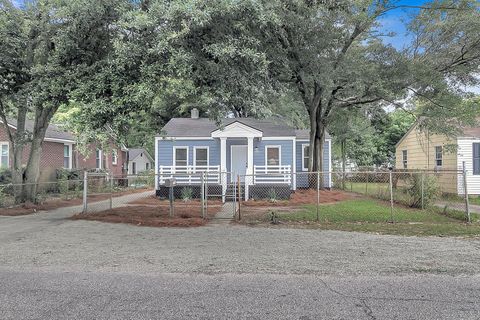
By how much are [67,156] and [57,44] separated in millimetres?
15583

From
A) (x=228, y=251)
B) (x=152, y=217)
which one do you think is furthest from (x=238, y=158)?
(x=228, y=251)

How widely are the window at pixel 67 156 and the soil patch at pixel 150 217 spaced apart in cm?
1286

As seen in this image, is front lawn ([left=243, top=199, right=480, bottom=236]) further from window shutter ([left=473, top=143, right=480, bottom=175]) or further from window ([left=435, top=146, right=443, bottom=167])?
window ([left=435, top=146, right=443, bottom=167])

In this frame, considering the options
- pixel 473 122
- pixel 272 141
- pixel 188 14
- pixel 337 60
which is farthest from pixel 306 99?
pixel 188 14

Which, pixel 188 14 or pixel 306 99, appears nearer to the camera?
pixel 188 14

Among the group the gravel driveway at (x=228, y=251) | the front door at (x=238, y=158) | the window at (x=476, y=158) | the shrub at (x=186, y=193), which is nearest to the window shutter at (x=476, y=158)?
the window at (x=476, y=158)

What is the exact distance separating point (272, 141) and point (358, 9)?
24.3ft

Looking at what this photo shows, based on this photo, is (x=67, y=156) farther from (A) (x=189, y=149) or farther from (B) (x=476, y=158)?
(B) (x=476, y=158)

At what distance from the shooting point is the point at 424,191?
12539 millimetres

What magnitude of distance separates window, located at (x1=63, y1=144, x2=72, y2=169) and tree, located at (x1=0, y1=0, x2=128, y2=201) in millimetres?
11617

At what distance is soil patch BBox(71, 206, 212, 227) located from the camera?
9852 mm

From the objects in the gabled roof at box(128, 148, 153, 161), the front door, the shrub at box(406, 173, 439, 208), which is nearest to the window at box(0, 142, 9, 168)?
the front door

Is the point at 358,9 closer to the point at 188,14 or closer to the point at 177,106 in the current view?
the point at 188,14

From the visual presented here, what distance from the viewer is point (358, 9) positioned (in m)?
13.9
